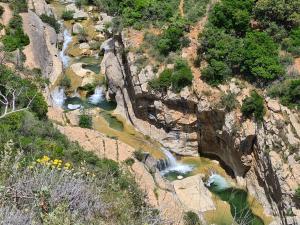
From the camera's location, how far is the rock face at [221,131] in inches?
1284

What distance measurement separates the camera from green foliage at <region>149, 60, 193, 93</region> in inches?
1489

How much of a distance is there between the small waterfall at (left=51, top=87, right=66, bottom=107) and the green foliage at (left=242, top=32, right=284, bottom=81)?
653 inches

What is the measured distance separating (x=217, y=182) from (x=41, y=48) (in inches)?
876

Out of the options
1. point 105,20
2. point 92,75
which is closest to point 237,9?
point 92,75

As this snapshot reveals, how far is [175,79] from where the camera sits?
3788 centimetres

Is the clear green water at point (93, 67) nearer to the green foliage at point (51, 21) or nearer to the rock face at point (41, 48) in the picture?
the rock face at point (41, 48)

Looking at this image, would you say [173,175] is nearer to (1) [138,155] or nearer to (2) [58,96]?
(1) [138,155]

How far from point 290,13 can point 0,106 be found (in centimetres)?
2374

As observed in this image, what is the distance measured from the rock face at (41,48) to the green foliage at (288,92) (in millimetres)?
20708

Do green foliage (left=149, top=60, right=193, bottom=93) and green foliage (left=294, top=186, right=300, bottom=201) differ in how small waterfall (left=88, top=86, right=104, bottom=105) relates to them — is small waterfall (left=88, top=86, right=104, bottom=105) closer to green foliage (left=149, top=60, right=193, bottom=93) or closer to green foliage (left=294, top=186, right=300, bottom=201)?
green foliage (left=149, top=60, right=193, bottom=93)

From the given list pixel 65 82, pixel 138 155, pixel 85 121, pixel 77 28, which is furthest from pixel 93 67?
pixel 138 155

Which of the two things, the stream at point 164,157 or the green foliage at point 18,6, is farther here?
the green foliage at point 18,6

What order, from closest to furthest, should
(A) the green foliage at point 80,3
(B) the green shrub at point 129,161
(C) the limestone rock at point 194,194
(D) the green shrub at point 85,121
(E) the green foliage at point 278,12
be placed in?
1. (B) the green shrub at point 129,161
2. (C) the limestone rock at point 194,194
3. (D) the green shrub at point 85,121
4. (E) the green foliage at point 278,12
5. (A) the green foliage at point 80,3

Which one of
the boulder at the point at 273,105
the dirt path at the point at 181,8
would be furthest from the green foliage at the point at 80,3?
the boulder at the point at 273,105
